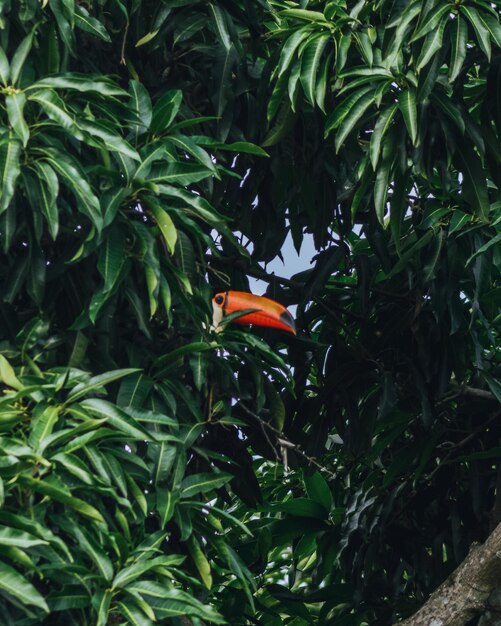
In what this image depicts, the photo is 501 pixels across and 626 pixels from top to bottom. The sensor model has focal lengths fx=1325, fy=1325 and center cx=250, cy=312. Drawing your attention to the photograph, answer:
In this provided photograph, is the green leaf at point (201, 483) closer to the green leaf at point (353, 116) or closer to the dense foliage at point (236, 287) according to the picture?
the dense foliage at point (236, 287)

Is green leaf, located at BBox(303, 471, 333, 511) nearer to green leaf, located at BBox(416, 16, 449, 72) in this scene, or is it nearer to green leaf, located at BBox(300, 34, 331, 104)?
green leaf, located at BBox(300, 34, 331, 104)

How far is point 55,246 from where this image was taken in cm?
442

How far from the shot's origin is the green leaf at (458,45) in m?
4.27

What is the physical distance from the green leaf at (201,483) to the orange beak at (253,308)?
621mm

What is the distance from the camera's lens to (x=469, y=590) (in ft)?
14.4

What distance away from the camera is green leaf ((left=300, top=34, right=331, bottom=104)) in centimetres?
440

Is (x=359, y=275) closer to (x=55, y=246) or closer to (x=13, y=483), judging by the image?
(x=55, y=246)

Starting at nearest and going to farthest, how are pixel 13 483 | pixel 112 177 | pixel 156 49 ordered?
pixel 13 483, pixel 112 177, pixel 156 49

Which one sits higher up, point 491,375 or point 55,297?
point 55,297

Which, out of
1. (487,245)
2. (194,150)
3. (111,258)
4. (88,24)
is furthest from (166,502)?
(88,24)

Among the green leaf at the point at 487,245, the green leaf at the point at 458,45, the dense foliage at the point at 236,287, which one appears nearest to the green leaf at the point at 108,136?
the dense foliage at the point at 236,287

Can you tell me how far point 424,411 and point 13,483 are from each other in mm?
2249

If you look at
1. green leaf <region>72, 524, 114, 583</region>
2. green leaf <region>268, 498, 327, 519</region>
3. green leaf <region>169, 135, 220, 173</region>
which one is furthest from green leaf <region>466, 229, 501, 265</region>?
green leaf <region>72, 524, 114, 583</region>

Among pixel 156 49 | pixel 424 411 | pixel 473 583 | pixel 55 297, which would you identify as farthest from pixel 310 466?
pixel 156 49
